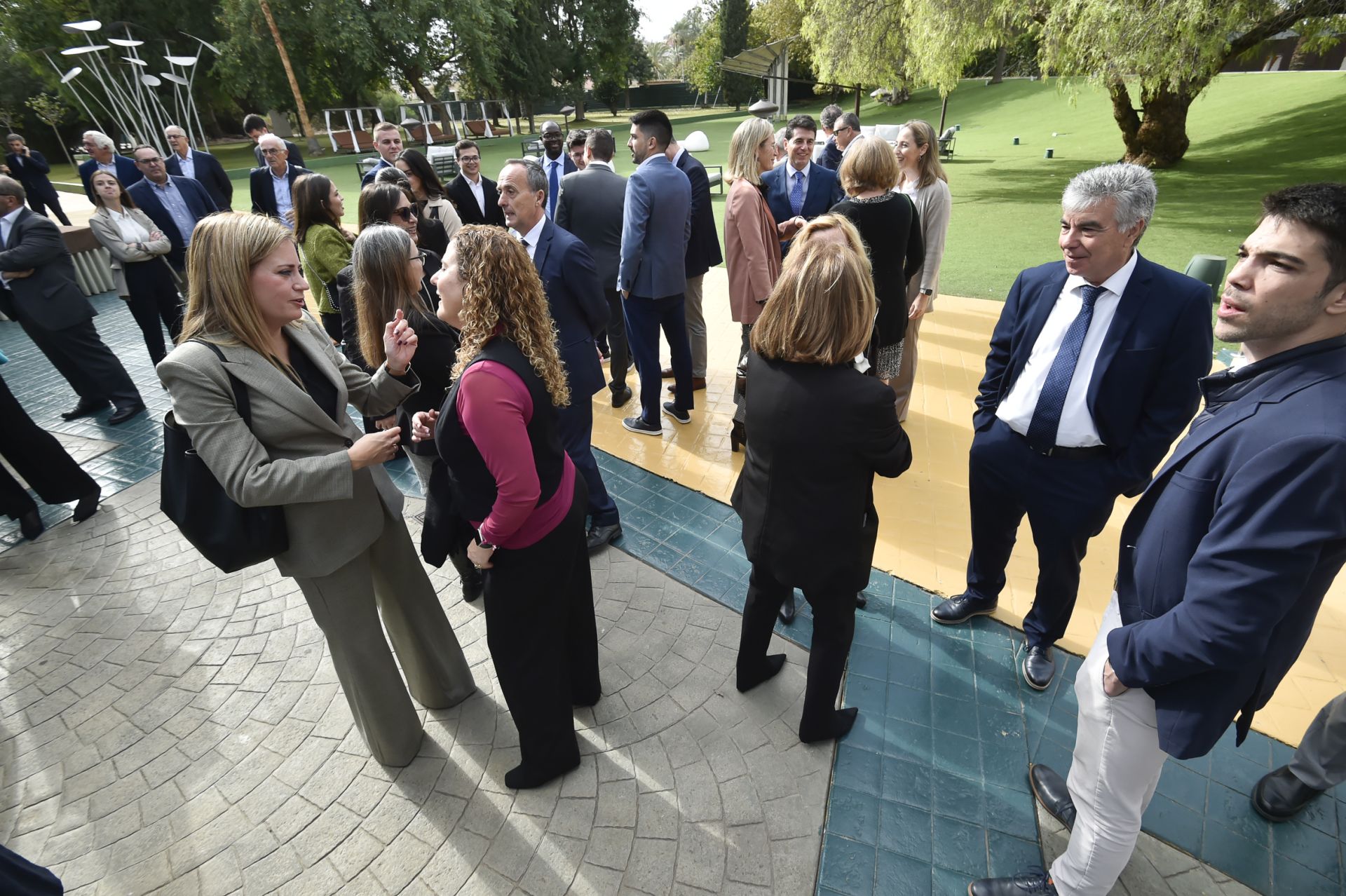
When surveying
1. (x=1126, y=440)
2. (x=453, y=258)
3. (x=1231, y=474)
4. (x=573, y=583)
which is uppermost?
(x=453, y=258)

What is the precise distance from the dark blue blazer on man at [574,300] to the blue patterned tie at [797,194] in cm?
274

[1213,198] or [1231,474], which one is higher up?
[1231,474]

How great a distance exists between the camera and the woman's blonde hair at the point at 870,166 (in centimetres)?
405

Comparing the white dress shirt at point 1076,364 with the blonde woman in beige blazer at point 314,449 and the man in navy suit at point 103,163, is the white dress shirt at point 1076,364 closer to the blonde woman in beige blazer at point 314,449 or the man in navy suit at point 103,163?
the blonde woman in beige blazer at point 314,449

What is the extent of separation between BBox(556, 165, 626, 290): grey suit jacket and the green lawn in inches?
208

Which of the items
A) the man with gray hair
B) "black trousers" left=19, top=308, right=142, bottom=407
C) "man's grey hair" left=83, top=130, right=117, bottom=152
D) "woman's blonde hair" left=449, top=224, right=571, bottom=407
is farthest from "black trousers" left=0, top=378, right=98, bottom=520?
the man with gray hair

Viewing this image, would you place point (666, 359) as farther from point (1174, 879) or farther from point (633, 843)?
point (1174, 879)

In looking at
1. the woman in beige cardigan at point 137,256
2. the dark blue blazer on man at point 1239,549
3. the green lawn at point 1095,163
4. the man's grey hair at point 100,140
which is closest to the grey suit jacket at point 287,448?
the dark blue blazer on man at point 1239,549

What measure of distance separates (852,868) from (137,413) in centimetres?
759

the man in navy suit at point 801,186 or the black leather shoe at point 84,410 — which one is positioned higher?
the man in navy suit at point 801,186

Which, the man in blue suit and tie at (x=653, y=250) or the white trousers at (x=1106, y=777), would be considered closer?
the white trousers at (x=1106, y=777)

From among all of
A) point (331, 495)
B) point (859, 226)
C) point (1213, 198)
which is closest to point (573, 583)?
A: point (331, 495)

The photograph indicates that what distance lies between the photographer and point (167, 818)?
2.73 m

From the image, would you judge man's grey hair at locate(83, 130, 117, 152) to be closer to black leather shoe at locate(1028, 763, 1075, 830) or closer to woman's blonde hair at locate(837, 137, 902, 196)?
woman's blonde hair at locate(837, 137, 902, 196)
